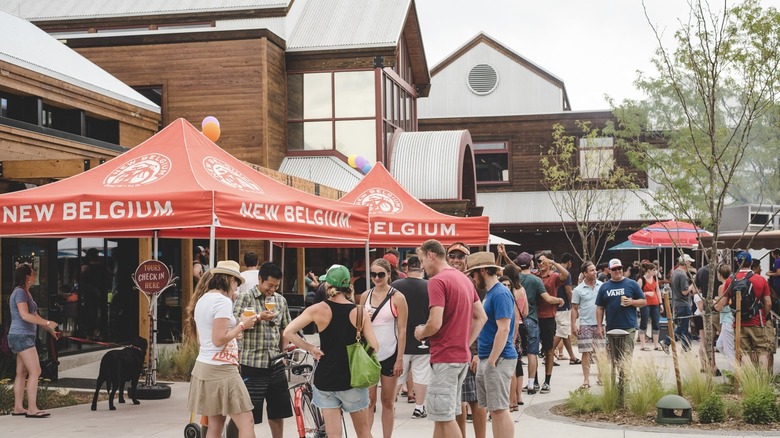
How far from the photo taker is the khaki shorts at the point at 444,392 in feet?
25.8

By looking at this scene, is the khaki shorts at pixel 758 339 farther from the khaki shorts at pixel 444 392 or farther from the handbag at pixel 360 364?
the handbag at pixel 360 364

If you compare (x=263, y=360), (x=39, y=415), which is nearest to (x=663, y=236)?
(x=39, y=415)

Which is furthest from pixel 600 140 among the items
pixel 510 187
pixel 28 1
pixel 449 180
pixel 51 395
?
pixel 51 395

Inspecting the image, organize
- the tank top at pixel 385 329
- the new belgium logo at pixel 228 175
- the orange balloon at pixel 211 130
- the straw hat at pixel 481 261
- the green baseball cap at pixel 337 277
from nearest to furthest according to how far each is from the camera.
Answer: the green baseball cap at pixel 337 277
the straw hat at pixel 481 261
the tank top at pixel 385 329
the new belgium logo at pixel 228 175
the orange balloon at pixel 211 130

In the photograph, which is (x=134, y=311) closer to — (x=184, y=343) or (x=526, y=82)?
(x=184, y=343)

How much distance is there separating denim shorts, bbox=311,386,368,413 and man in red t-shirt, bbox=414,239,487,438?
2.04ft

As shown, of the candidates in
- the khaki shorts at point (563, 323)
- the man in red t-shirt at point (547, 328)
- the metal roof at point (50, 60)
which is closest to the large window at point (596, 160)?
the khaki shorts at point (563, 323)

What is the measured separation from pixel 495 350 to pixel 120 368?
567 cm

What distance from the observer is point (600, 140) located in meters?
39.7

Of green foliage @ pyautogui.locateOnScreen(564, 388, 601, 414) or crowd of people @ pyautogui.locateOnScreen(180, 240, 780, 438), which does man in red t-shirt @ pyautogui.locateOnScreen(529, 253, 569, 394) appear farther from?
crowd of people @ pyautogui.locateOnScreen(180, 240, 780, 438)

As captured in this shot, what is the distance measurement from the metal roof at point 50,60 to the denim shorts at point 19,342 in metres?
5.06

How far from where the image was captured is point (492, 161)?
42.1 metres

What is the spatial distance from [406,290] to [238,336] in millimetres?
2577

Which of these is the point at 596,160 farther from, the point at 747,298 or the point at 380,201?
the point at 747,298
